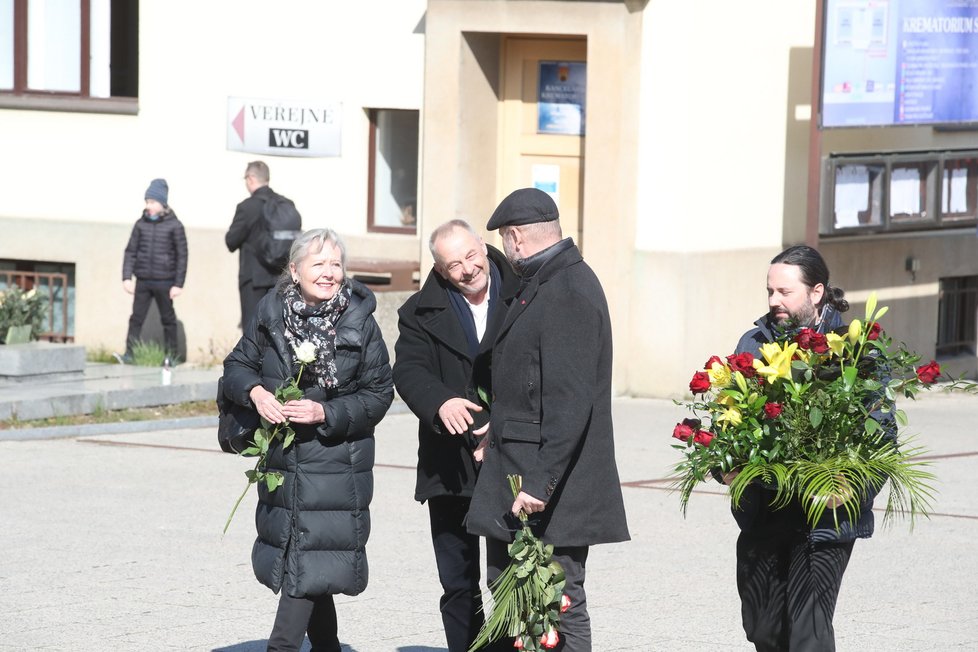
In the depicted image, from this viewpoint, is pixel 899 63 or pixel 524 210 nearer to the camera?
pixel 524 210

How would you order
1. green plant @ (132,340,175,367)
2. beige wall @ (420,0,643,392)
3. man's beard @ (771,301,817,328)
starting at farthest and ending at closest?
green plant @ (132,340,175,367) → beige wall @ (420,0,643,392) → man's beard @ (771,301,817,328)

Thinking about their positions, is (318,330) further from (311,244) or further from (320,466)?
(320,466)

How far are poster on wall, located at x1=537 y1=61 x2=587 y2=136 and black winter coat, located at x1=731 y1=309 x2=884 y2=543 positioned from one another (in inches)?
355

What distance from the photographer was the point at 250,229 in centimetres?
1381

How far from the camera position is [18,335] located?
41.9ft

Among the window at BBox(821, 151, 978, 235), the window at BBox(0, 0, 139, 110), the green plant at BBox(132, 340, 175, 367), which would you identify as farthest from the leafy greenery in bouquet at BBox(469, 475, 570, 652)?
the window at BBox(0, 0, 139, 110)

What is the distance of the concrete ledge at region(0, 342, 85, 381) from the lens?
12445 mm

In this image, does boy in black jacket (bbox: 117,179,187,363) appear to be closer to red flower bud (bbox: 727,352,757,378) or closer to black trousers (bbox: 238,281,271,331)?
black trousers (bbox: 238,281,271,331)

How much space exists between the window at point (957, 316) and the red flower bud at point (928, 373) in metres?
11.7

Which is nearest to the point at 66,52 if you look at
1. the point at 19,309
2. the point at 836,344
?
the point at 19,309

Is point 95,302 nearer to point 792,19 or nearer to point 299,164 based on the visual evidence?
point 299,164

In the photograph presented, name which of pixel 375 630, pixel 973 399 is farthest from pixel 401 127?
pixel 375 630

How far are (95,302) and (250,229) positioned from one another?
257 cm

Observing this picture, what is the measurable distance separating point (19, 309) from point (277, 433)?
755 centimetres
